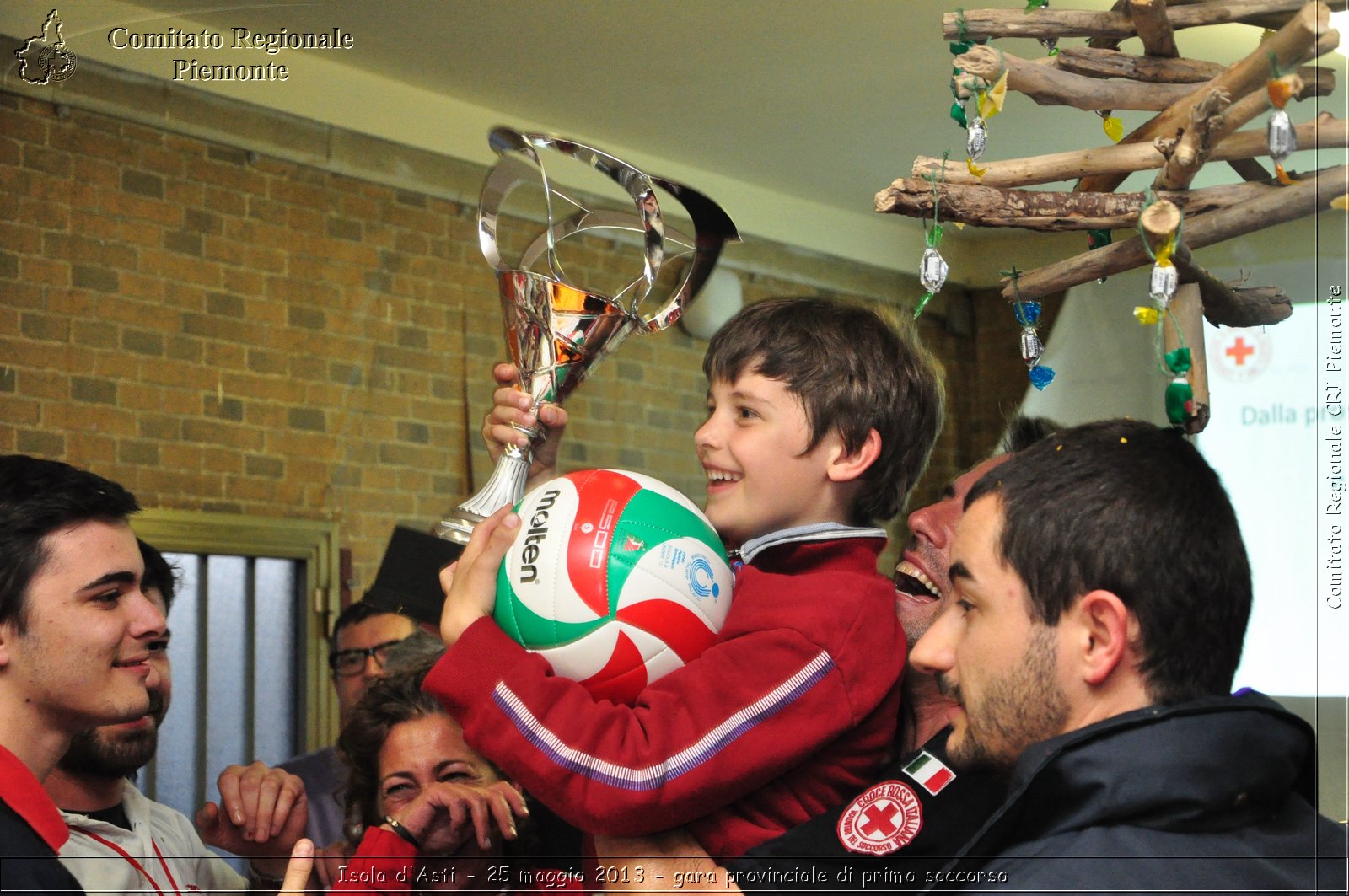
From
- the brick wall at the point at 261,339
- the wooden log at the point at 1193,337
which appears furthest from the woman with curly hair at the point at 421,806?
the brick wall at the point at 261,339

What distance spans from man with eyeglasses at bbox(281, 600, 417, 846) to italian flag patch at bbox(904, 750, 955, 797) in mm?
2199

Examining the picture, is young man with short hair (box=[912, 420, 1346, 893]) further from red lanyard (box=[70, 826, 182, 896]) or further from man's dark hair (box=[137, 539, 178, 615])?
man's dark hair (box=[137, 539, 178, 615])

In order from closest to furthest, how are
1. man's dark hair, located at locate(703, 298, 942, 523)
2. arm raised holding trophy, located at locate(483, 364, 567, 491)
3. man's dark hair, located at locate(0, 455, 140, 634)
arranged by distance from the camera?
man's dark hair, located at locate(0, 455, 140, 634)
man's dark hair, located at locate(703, 298, 942, 523)
arm raised holding trophy, located at locate(483, 364, 567, 491)

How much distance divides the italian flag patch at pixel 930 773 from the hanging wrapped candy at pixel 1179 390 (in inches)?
21.5

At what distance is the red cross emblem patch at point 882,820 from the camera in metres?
1.64

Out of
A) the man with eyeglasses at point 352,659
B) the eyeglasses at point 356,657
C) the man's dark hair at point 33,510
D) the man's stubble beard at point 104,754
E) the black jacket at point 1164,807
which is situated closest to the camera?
the black jacket at point 1164,807

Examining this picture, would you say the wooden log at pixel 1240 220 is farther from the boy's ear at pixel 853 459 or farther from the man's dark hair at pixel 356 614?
the man's dark hair at pixel 356 614

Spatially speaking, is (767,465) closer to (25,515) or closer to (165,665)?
(25,515)

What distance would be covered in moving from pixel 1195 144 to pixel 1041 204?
227mm

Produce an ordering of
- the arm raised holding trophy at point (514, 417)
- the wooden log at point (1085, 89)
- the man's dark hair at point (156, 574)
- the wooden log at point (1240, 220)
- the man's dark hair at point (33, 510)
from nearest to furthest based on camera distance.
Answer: the wooden log at point (1240, 220), the wooden log at point (1085, 89), the man's dark hair at point (33, 510), the arm raised holding trophy at point (514, 417), the man's dark hair at point (156, 574)

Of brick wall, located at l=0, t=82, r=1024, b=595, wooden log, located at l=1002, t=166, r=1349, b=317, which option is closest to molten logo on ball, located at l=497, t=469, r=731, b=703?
wooden log, located at l=1002, t=166, r=1349, b=317

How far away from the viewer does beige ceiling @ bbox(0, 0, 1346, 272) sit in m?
2.38

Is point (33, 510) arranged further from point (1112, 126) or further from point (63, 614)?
point (1112, 126)

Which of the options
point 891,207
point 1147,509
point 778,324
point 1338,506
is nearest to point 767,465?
point 778,324
